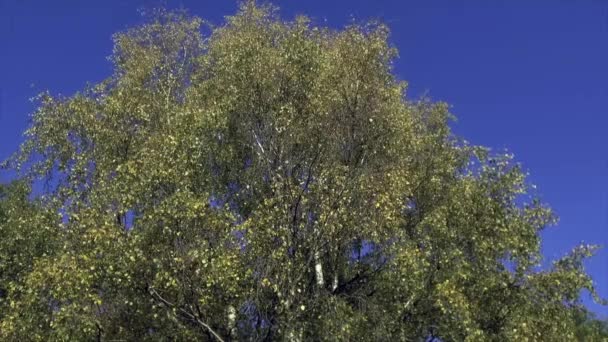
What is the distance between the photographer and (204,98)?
32781mm

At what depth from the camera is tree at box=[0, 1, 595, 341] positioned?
2406 centimetres

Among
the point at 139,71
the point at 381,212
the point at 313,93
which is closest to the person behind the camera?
the point at 381,212

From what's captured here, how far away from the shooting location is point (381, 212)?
2645cm

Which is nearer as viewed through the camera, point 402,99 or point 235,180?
point 235,180

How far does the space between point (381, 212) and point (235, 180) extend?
7093mm

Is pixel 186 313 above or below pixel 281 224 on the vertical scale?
below

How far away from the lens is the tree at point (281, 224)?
78.9 ft

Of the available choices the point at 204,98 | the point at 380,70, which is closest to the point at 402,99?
the point at 380,70

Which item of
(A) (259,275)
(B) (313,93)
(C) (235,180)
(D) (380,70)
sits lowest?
(A) (259,275)

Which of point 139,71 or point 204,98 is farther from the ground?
point 139,71

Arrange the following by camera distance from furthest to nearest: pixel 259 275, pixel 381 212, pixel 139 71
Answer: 1. pixel 139 71
2. pixel 381 212
3. pixel 259 275

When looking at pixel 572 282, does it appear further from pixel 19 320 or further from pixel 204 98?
pixel 19 320

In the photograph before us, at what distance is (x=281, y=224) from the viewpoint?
25234mm

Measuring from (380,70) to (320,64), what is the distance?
334 cm
